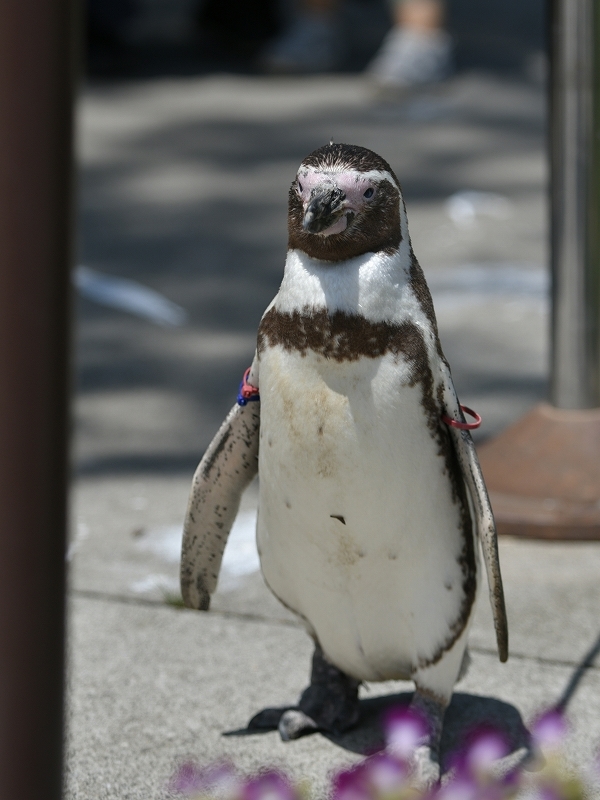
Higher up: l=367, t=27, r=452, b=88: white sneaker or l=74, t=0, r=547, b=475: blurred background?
l=367, t=27, r=452, b=88: white sneaker

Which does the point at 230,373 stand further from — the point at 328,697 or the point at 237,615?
the point at 328,697

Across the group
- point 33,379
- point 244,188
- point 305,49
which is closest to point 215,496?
point 33,379

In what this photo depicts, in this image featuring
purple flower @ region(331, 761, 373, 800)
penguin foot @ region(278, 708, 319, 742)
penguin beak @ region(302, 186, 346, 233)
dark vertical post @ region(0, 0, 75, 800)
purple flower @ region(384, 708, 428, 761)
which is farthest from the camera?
penguin foot @ region(278, 708, 319, 742)

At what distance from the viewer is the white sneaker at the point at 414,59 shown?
30.6 feet

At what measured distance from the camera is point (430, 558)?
7.86ft

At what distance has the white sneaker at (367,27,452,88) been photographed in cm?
933

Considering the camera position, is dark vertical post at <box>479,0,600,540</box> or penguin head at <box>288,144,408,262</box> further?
dark vertical post at <box>479,0,600,540</box>

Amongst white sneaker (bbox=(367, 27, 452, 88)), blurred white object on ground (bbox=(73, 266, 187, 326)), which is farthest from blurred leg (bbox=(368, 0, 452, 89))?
blurred white object on ground (bbox=(73, 266, 187, 326))

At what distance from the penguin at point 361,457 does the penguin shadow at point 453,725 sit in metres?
0.16

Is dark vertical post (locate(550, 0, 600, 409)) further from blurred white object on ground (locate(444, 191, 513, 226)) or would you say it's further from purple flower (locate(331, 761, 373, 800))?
blurred white object on ground (locate(444, 191, 513, 226))

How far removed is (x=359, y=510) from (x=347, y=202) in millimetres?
558

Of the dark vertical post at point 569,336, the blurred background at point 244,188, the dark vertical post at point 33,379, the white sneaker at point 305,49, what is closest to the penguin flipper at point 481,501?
the dark vertical post at point 33,379

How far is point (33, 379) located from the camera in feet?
3.77

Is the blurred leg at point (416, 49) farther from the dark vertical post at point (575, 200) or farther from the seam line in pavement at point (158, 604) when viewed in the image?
the seam line in pavement at point (158, 604)
